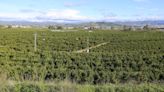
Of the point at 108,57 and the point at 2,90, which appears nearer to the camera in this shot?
the point at 2,90

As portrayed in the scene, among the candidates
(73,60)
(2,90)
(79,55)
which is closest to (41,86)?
(2,90)

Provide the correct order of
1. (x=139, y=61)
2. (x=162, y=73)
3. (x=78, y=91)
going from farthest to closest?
(x=139, y=61) < (x=162, y=73) < (x=78, y=91)

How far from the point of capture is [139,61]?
68.4 feet

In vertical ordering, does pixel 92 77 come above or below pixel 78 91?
below

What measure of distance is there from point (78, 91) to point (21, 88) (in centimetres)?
118

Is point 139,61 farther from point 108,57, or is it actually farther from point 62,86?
point 62,86

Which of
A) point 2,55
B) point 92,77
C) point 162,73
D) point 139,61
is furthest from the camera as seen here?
point 2,55

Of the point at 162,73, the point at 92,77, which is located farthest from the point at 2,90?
the point at 162,73

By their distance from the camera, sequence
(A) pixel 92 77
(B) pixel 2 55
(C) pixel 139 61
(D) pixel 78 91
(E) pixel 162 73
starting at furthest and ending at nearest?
(B) pixel 2 55
(C) pixel 139 61
(E) pixel 162 73
(A) pixel 92 77
(D) pixel 78 91

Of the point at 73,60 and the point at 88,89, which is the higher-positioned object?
the point at 88,89

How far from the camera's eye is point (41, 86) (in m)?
7.04

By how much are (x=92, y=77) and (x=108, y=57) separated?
7429 millimetres

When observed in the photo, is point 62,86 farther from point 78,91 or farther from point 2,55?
point 2,55

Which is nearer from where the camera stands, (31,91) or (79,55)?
(31,91)
